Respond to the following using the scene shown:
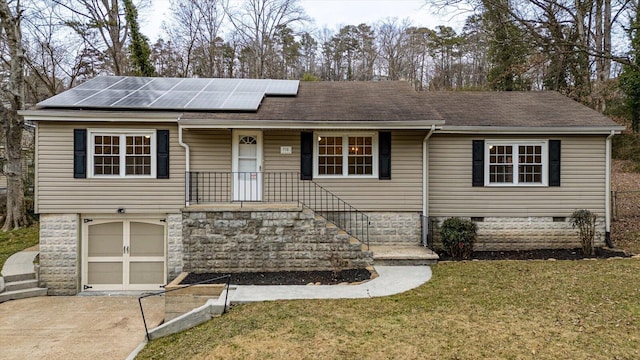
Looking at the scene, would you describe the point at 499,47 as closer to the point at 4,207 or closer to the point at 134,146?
the point at 134,146

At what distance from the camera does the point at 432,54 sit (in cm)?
2639

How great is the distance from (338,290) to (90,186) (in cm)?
662

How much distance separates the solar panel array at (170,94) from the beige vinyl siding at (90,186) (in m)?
0.56

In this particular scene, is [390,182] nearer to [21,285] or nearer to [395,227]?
[395,227]

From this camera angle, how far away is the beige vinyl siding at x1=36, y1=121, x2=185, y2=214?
317 inches

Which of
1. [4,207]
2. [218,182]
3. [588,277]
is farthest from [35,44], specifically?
[588,277]

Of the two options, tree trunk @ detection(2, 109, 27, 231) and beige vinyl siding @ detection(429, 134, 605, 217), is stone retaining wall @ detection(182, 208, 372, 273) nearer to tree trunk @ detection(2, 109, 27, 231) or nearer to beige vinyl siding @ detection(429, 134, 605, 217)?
beige vinyl siding @ detection(429, 134, 605, 217)

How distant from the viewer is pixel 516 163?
357 inches

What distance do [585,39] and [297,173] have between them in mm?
17184

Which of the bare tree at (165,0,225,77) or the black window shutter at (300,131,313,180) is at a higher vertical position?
the bare tree at (165,0,225,77)

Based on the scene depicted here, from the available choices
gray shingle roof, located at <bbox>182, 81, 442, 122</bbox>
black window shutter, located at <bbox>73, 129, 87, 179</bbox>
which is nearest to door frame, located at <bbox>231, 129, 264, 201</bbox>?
gray shingle roof, located at <bbox>182, 81, 442, 122</bbox>

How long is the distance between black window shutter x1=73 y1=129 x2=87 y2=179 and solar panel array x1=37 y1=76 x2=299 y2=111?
67 cm

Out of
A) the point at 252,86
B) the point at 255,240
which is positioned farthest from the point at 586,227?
the point at 252,86

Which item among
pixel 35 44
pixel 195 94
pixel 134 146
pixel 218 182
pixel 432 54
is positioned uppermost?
pixel 432 54
